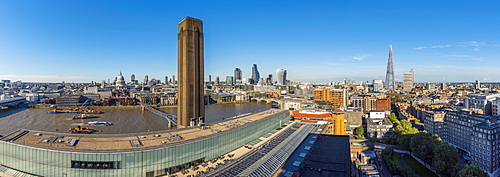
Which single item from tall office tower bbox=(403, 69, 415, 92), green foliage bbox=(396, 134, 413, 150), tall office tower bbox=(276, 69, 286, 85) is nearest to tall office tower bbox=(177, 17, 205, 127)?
green foliage bbox=(396, 134, 413, 150)

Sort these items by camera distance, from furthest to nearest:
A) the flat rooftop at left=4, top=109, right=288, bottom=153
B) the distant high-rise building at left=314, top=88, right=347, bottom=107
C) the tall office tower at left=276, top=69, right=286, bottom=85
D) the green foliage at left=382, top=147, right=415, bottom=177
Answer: the tall office tower at left=276, top=69, right=286, bottom=85 → the distant high-rise building at left=314, top=88, right=347, bottom=107 → the green foliage at left=382, top=147, right=415, bottom=177 → the flat rooftop at left=4, top=109, right=288, bottom=153

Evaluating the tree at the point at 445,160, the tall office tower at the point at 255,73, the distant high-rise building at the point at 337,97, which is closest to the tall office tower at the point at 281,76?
the tall office tower at the point at 255,73

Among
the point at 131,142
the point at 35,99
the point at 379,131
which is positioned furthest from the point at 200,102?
the point at 35,99

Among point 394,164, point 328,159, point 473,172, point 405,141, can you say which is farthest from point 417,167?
point 328,159

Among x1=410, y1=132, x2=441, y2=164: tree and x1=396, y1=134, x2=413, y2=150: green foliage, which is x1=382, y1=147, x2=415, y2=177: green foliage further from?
x1=410, y1=132, x2=441, y2=164: tree

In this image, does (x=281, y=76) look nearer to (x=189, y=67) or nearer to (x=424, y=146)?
(x=424, y=146)
